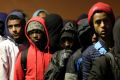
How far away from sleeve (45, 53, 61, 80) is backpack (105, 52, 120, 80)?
76cm

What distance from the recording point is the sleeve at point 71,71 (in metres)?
2.91

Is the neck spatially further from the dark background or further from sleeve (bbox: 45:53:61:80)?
the dark background

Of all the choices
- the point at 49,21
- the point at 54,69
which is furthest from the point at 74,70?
the point at 49,21

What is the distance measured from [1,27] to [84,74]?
138 centimetres

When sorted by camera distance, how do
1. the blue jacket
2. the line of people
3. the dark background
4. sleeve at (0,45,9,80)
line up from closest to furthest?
the line of people, the blue jacket, sleeve at (0,45,9,80), the dark background

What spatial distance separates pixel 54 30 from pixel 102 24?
82 cm

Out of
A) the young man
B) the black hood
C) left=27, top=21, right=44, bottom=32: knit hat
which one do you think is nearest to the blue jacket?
the black hood

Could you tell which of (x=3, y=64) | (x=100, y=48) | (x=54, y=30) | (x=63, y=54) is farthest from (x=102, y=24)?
(x=3, y=64)

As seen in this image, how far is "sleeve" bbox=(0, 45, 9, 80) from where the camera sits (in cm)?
349

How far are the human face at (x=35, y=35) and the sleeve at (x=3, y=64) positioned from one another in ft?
1.12

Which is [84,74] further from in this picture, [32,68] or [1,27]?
[1,27]

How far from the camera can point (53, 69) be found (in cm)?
308

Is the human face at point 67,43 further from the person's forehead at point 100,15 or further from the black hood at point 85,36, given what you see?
the person's forehead at point 100,15

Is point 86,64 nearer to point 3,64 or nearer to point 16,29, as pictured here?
point 3,64
